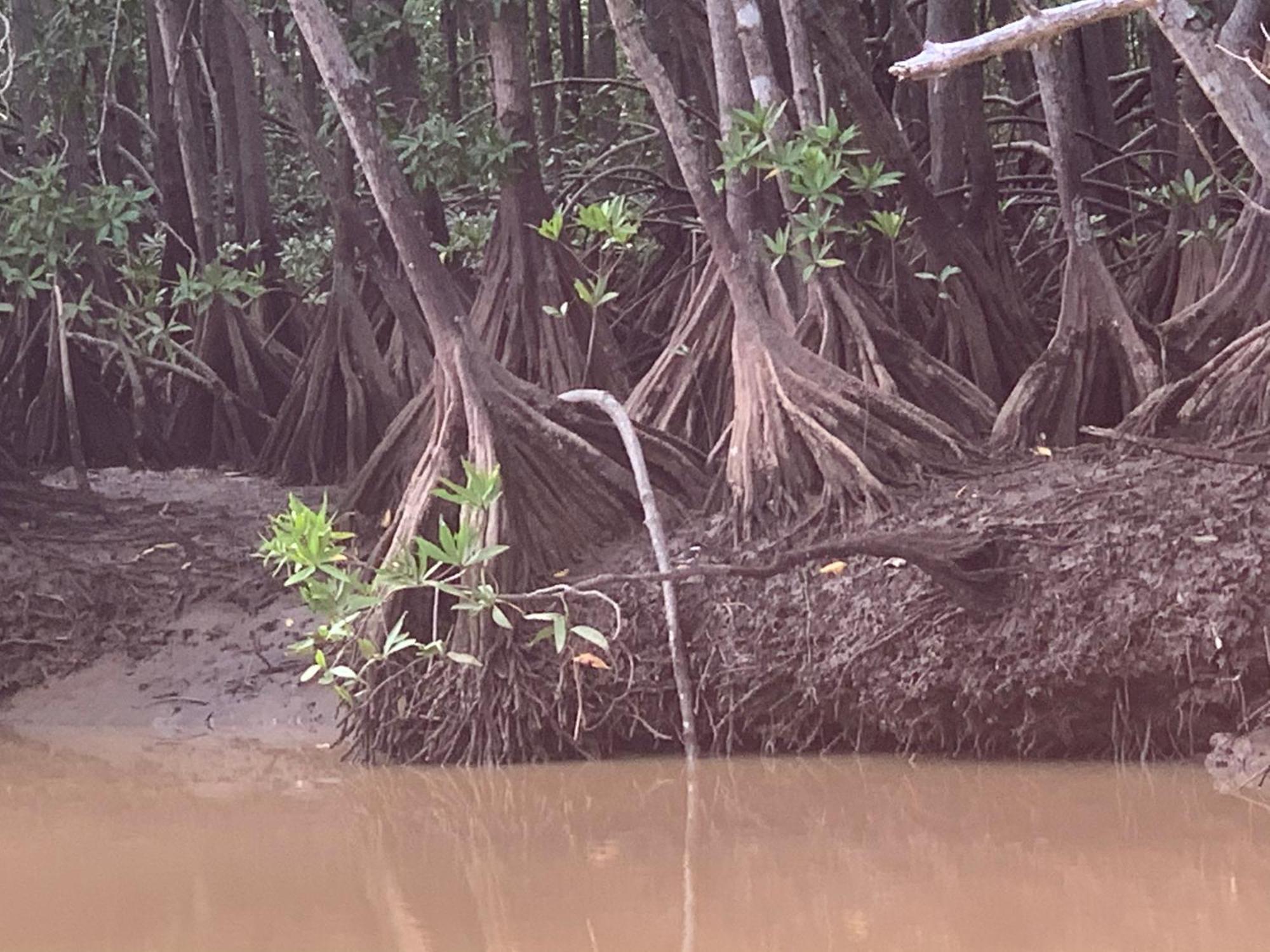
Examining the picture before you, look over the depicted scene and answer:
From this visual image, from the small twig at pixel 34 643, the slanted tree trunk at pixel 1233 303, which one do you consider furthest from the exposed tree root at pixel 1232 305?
the small twig at pixel 34 643

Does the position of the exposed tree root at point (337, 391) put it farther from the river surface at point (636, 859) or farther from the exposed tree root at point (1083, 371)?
the exposed tree root at point (1083, 371)

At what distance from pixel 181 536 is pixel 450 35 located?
426cm

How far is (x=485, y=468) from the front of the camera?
4582 mm

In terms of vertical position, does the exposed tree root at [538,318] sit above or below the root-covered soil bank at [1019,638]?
above

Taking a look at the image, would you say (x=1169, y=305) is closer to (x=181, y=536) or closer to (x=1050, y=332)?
(x=1050, y=332)

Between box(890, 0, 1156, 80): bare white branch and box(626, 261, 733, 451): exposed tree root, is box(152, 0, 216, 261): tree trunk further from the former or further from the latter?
box(890, 0, 1156, 80): bare white branch

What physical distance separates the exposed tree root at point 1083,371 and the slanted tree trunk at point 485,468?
97cm

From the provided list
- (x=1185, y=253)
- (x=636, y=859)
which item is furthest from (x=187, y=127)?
(x=636, y=859)

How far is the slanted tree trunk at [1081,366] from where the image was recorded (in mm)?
4906

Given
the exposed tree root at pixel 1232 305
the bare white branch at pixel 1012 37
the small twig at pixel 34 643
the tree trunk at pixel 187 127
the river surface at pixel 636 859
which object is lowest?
the river surface at pixel 636 859

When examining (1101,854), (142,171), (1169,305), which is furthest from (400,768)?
(142,171)

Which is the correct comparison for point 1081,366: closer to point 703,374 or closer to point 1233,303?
point 1233,303

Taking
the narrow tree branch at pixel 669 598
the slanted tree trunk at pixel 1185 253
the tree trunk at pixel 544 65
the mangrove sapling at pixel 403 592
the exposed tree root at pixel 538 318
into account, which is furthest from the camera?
the tree trunk at pixel 544 65

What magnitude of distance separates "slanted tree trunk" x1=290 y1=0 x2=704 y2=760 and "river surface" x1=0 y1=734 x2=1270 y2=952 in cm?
15
